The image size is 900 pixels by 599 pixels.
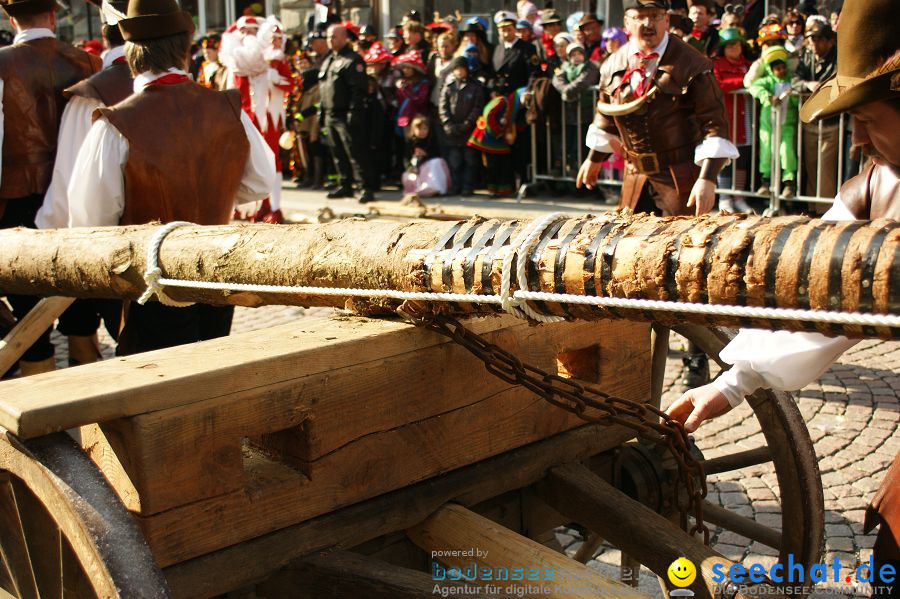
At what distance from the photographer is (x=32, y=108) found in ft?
15.4

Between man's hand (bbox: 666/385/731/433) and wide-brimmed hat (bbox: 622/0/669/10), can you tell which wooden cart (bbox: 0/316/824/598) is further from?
wide-brimmed hat (bbox: 622/0/669/10)

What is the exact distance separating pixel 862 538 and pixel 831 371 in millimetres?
1998

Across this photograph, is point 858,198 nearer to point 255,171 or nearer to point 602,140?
point 255,171

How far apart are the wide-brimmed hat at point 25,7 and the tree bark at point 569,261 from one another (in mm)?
2403

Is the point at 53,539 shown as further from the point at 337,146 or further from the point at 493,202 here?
the point at 337,146

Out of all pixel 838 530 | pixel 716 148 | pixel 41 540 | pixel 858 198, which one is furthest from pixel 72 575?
pixel 716 148

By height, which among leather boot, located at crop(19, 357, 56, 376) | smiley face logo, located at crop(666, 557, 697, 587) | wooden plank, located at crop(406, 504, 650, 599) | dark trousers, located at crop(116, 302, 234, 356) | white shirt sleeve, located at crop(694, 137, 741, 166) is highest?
white shirt sleeve, located at crop(694, 137, 741, 166)

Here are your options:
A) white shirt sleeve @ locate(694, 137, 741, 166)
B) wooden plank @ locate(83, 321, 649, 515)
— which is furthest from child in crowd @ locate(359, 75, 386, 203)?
wooden plank @ locate(83, 321, 649, 515)

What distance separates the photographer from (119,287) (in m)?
2.76

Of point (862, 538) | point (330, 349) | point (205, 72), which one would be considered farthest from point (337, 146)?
point (330, 349)

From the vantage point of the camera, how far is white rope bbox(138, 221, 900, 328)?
148cm

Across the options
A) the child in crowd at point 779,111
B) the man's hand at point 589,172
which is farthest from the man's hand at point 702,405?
the child in crowd at point 779,111

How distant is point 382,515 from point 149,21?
2.36m

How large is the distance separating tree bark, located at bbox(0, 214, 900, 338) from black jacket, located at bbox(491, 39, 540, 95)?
8.20 metres
